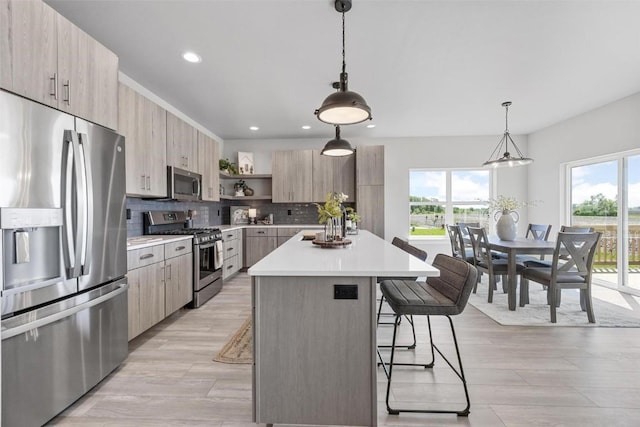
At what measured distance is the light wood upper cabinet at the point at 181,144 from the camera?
3.43 meters

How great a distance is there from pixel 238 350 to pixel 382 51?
292 centimetres

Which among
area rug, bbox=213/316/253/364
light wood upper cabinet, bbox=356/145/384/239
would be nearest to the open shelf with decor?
light wood upper cabinet, bbox=356/145/384/239

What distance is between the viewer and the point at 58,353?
158 centimetres

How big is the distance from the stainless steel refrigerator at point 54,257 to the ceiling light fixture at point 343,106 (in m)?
1.49

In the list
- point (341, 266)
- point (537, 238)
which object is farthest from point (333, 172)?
point (341, 266)

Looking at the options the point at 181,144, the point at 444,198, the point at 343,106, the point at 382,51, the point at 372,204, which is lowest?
the point at 372,204

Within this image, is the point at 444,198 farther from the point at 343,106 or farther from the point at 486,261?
the point at 343,106

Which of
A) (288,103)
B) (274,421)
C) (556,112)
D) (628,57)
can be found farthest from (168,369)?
(556,112)

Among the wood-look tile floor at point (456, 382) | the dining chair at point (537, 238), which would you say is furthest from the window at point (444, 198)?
the wood-look tile floor at point (456, 382)

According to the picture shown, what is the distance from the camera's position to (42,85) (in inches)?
62.1

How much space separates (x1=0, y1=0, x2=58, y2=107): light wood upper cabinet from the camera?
4.58 feet

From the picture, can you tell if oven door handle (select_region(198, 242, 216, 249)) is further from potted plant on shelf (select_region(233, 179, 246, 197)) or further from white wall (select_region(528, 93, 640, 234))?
white wall (select_region(528, 93, 640, 234))

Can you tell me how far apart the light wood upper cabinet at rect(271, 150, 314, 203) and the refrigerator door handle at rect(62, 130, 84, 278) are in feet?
13.2

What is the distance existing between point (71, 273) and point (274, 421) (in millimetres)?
1393
